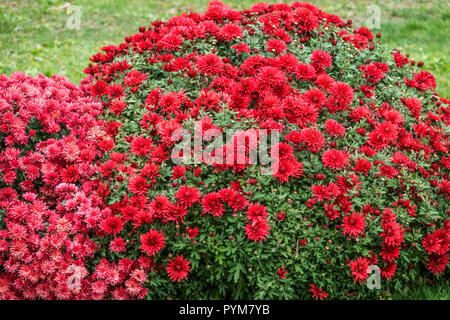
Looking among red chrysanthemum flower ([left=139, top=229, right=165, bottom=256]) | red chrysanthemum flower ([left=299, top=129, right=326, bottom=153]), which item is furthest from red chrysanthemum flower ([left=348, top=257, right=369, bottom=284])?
red chrysanthemum flower ([left=139, top=229, right=165, bottom=256])

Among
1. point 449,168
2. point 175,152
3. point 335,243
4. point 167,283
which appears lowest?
point 167,283

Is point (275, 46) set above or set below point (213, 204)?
above

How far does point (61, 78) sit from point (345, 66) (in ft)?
8.67

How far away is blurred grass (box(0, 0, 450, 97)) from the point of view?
7.13 m

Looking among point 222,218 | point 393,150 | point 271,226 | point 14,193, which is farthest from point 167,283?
point 393,150

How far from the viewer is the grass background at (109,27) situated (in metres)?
7.12

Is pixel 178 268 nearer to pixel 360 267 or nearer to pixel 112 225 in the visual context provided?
pixel 112 225

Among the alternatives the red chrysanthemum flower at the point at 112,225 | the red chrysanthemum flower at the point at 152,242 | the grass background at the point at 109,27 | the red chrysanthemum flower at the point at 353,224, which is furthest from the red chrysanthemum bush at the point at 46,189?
the grass background at the point at 109,27

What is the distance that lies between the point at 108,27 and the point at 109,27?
0.9 inches

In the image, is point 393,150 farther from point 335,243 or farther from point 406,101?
point 335,243

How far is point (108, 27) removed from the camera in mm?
9352

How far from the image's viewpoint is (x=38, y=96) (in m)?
3.58

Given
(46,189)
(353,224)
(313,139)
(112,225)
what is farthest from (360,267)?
(46,189)

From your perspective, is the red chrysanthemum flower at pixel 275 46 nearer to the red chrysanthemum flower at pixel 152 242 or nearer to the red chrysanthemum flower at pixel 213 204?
the red chrysanthemum flower at pixel 213 204
